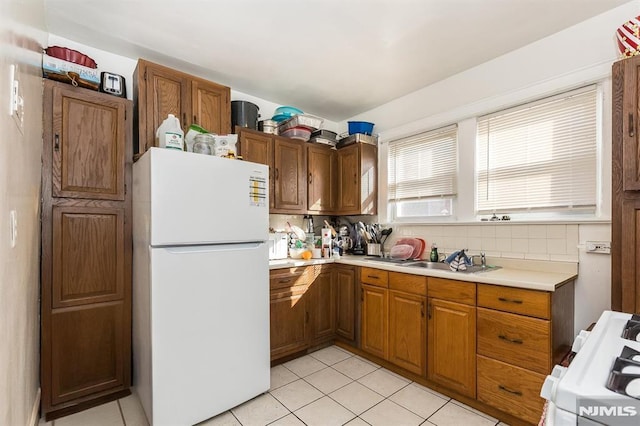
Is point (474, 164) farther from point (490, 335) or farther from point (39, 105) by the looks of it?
point (39, 105)

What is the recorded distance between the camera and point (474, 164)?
2.56 m

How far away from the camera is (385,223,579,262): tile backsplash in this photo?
6.68ft

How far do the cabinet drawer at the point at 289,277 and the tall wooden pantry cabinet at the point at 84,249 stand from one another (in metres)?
1.06

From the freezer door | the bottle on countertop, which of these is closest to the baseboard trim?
the freezer door

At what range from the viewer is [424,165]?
2969 mm

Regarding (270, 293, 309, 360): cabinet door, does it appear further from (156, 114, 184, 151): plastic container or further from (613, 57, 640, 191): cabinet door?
(613, 57, 640, 191): cabinet door

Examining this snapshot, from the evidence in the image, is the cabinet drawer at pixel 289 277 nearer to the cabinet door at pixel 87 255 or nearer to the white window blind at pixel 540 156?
the cabinet door at pixel 87 255

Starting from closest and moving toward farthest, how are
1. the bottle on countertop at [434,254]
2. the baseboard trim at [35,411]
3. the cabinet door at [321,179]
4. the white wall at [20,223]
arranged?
1. the white wall at [20,223]
2. the baseboard trim at [35,411]
3. the bottle on countertop at [434,254]
4. the cabinet door at [321,179]

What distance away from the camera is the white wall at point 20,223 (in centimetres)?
89

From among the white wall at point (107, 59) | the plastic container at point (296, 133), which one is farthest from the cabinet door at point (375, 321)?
the white wall at point (107, 59)

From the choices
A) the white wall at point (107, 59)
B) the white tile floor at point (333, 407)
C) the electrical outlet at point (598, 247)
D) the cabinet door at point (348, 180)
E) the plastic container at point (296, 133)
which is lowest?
the white tile floor at point (333, 407)

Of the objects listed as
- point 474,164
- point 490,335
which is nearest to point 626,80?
point 474,164

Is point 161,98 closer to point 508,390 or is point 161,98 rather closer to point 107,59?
point 107,59

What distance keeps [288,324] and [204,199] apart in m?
1.40
